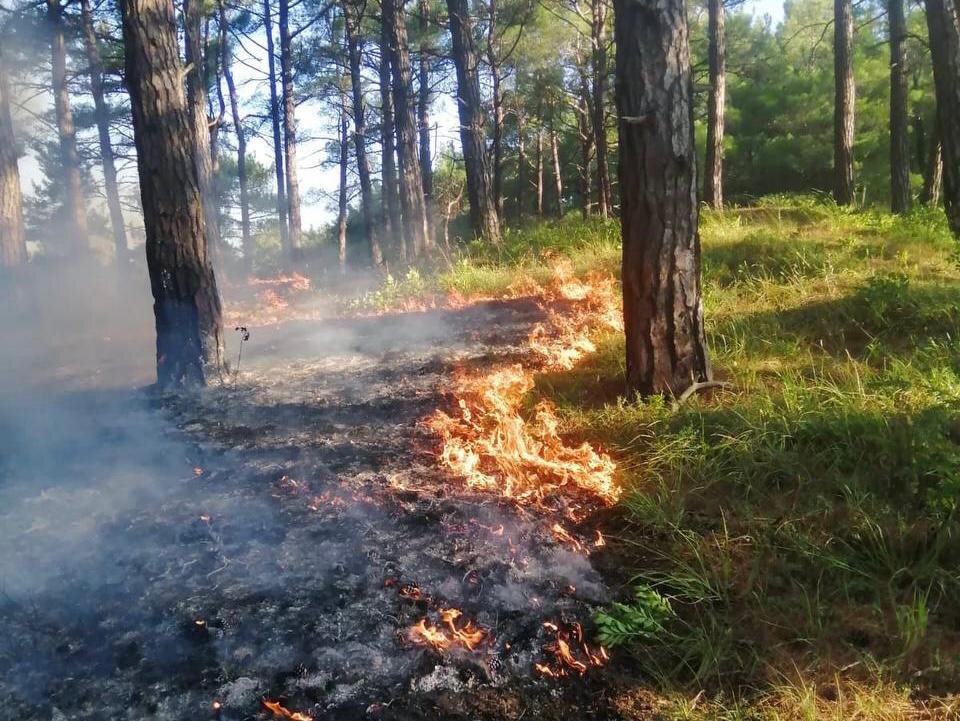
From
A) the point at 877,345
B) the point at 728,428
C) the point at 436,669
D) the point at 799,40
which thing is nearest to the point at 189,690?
the point at 436,669

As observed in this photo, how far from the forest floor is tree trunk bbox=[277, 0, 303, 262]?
14.6 meters

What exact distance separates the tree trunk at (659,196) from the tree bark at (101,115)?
19670 millimetres

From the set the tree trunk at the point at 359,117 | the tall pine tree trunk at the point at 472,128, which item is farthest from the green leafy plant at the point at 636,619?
the tree trunk at the point at 359,117

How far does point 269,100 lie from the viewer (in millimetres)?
21172

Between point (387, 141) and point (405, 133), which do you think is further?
point (387, 141)

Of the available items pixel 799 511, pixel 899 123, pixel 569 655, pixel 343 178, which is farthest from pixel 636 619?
pixel 343 178

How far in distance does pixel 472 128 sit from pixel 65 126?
1491 centimetres

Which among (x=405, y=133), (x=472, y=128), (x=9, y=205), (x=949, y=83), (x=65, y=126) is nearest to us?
(x=949, y=83)

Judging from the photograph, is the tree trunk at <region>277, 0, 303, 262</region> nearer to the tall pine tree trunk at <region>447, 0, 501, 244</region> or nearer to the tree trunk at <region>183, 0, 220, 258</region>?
the tree trunk at <region>183, 0, 220, 258</region>

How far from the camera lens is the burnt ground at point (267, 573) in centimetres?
200

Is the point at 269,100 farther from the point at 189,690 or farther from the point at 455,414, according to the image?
the point at 189,690

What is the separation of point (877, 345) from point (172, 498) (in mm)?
4459

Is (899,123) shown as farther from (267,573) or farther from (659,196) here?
(267,573)

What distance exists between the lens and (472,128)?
10.5 metres
